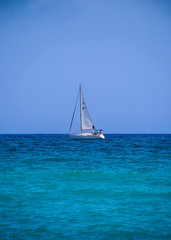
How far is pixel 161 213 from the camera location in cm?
788

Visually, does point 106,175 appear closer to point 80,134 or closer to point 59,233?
point 59,233

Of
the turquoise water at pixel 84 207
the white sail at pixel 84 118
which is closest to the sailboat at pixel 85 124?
the white sail at pixel 84 118

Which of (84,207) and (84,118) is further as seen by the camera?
(84,118)

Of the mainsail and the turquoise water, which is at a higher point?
the mainsail

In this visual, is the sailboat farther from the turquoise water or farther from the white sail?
the turquoise water

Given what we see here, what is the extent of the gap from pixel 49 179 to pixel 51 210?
5199 millimetres

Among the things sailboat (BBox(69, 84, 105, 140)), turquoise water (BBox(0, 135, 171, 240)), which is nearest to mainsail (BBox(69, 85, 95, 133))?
sailboat (BBox(69, 84, 105, 140))

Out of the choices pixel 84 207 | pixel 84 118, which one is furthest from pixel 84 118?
pixel 84 207

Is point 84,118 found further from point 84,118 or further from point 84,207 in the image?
point 84,207

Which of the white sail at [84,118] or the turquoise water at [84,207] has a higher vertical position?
the white sail at [84,118]

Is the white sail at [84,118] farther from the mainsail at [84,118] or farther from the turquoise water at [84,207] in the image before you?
the turquoise water at [84,207]

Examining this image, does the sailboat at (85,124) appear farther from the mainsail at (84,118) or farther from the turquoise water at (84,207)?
the turquoise water at (84,207)

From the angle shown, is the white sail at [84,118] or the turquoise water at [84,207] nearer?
the turquoise water at [84,207]

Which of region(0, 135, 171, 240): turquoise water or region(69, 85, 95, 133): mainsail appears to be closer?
region(0, 135, 171, 240): turquoise water
